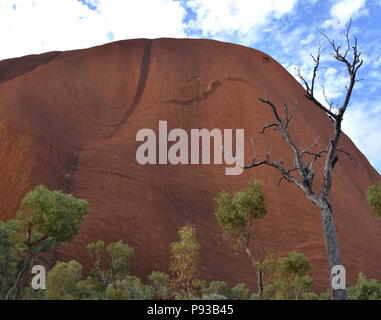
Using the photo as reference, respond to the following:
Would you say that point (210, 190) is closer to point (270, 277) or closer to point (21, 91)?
point (270, 277)

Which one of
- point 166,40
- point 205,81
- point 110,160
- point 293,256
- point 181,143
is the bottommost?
point 293,256

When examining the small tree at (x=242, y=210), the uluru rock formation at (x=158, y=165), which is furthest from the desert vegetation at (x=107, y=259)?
the uluru rock formation at (x=158, y=165)

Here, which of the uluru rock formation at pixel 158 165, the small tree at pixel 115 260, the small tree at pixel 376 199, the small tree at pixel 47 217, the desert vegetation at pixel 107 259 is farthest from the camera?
the uluru rock formation at pixel 158 165

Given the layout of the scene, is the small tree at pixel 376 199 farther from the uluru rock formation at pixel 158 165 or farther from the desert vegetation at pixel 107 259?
the uluru rock formation at pixel 158 165

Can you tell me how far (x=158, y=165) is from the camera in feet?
157

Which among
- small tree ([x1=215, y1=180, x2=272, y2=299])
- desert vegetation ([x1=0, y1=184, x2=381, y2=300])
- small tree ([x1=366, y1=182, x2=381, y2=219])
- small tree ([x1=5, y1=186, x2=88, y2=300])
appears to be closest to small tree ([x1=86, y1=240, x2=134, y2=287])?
desert vegetation ([x1=0, y1=184, x2=381, y2=300])

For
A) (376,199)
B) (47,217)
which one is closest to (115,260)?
(47,217)

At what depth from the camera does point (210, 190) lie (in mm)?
45875

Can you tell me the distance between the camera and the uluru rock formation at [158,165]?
38438 mm

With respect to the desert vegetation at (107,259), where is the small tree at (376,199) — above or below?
above

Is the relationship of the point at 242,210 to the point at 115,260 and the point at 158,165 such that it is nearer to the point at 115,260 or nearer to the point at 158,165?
the point at 115,260
